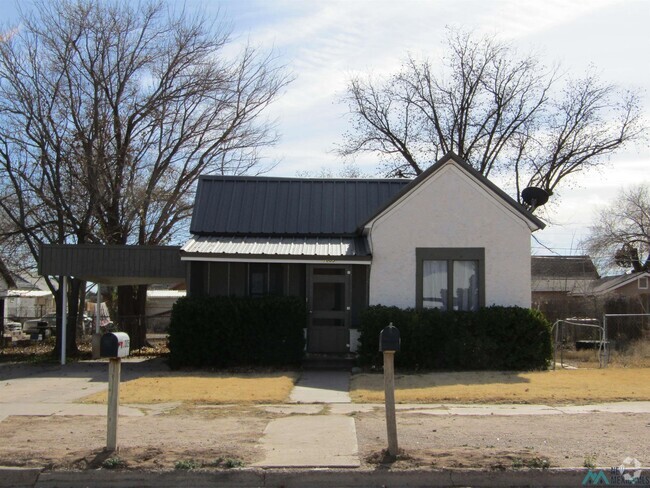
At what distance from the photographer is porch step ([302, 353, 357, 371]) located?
17.3 m

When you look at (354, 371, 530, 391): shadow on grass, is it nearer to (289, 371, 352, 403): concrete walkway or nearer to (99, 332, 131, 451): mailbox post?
(289, 371, 352, 403): concrete walkway

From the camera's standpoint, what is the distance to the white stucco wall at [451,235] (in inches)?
683

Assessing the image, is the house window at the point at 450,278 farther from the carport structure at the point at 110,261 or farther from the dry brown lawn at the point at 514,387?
the carport structure at the point at 110,261

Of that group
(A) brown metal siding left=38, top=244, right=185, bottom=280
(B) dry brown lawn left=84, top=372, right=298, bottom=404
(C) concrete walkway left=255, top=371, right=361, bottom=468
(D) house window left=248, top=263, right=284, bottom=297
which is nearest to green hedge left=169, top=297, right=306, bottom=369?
(B) dry brown lawn left=84, top=372, right=298, bottom=404

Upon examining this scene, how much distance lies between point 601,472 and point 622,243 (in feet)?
153

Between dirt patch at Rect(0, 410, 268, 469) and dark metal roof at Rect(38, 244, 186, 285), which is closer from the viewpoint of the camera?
dirt patch at Rect(0, 410, 268, 469)

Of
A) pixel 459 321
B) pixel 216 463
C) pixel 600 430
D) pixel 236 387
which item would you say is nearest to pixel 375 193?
pixel 459 321

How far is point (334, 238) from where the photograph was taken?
1888cm

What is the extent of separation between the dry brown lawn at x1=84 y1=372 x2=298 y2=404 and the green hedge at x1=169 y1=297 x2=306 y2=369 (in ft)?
2.81

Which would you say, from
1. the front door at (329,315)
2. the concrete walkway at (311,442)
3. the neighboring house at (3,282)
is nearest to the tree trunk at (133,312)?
the neighboring house at (3,282)

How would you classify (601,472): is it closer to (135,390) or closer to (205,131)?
(135,390)

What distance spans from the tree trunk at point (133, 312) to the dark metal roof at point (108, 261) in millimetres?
5751

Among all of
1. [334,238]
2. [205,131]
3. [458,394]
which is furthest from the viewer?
[205,131]

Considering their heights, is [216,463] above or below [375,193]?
below
